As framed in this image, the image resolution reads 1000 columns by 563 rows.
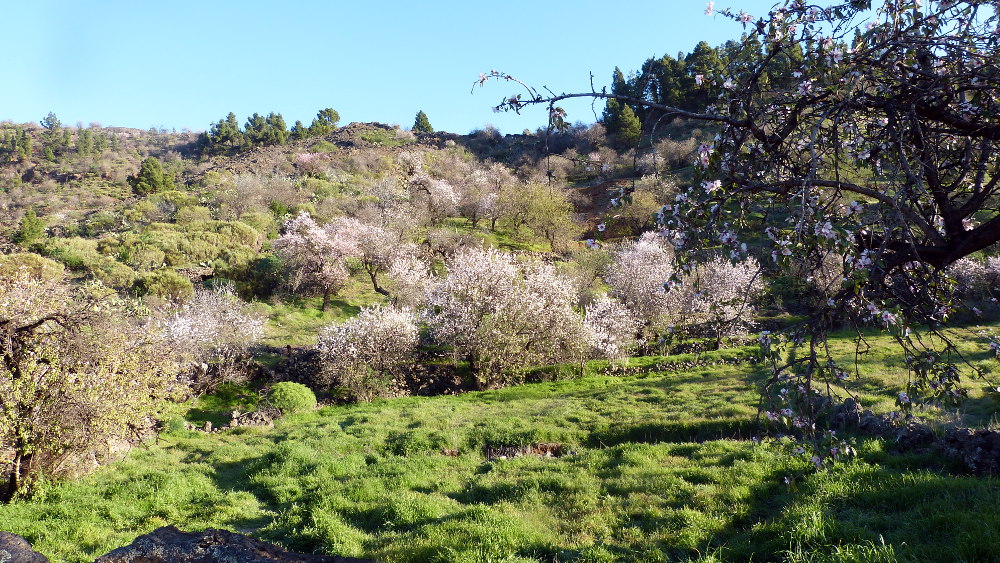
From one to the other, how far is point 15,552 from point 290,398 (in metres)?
12.1

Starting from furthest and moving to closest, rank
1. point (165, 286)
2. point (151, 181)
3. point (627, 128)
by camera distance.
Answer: point (627, 128) → point (151, 181) → point (165, 286)

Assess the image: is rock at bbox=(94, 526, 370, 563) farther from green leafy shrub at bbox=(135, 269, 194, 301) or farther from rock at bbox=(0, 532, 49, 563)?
green leafy shrub at bbox=(135, 269, 194, 301)

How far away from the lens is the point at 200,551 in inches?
167

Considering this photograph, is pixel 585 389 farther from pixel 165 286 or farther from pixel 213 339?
pixel 165 286

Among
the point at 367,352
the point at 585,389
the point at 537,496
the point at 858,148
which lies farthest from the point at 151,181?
the point at 858,148

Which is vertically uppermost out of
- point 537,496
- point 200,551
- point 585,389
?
point 200,551

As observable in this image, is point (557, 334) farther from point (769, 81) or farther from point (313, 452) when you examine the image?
point (769, 81)

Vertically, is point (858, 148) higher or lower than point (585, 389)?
higher

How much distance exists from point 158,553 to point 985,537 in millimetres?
7080

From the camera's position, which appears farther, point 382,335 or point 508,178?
point 508,178

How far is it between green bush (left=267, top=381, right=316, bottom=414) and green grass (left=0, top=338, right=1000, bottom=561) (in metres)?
2.22

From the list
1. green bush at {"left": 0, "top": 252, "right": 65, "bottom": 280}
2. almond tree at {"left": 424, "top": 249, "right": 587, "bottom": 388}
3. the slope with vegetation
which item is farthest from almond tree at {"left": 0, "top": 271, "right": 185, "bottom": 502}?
green bush at {"left": 0, "top": 252, "right": 65, "bottom": 280}

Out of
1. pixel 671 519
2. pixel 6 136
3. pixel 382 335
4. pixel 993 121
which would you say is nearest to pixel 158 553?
pixel 671 519

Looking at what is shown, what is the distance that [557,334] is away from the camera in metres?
19.3
